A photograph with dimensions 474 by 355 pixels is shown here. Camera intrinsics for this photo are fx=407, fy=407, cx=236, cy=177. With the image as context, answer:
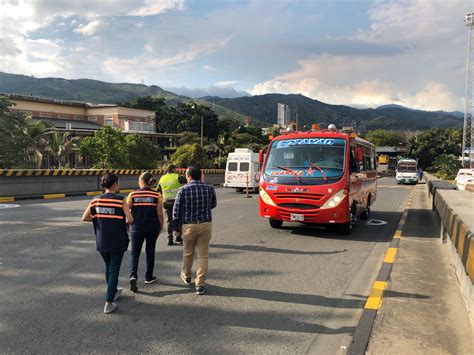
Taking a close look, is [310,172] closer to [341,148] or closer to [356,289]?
[341,148]

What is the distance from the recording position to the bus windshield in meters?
9.41

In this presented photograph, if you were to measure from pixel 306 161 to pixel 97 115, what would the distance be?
6306 centimetres

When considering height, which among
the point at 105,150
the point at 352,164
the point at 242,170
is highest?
the point at 105,150

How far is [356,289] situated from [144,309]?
294 centimetres

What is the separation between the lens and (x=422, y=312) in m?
4.80

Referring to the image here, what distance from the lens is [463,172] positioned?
27.9 meters

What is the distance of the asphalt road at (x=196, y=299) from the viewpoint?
397 cm

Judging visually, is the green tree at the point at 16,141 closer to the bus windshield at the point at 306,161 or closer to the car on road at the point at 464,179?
the bus windshield at the point at 306,161

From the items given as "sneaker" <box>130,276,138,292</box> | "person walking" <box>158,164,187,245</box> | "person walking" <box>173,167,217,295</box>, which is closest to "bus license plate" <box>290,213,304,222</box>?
"person walking" <box>158,164,187,245</box>

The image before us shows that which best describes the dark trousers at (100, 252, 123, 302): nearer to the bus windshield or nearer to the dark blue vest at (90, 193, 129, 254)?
Answer: the dark blue vest at (90, 193, 129, 254)

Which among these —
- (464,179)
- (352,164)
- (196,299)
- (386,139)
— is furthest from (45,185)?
(386,139)

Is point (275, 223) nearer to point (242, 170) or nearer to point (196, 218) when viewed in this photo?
point (196, 218)

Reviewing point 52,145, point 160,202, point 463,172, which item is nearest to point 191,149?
point 52,145

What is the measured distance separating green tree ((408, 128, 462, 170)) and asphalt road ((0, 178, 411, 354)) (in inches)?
A: 3221
